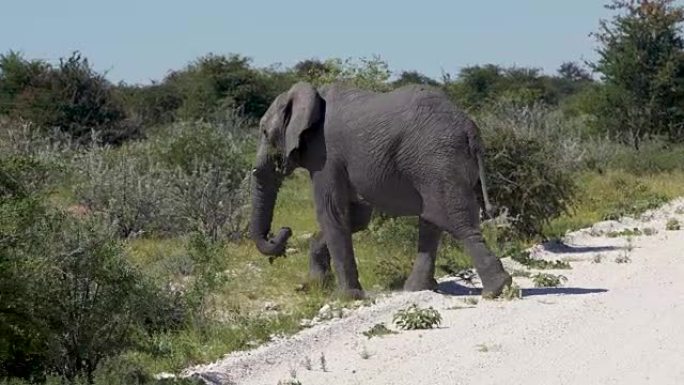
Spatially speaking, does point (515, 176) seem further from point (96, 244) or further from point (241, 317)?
point (96, 244)

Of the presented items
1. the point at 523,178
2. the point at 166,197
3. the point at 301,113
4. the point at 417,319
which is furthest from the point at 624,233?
the point at 417,319

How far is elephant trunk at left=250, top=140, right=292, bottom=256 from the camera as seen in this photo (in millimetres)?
12867

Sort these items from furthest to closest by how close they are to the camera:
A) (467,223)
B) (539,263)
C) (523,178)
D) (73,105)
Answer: (73,105) → (523,178) → (539,263) → (467,223)

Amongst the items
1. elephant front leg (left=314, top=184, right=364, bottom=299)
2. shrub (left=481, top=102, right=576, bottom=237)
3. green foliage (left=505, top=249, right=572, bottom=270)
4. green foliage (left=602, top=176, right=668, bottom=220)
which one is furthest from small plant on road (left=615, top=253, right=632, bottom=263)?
green foliage (left=602, top=176, right=668, bottom=220)

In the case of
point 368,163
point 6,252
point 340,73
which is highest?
point 340,73

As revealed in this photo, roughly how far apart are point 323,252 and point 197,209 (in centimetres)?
388

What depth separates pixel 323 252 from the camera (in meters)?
13.2

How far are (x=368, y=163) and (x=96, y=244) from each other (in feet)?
12.5

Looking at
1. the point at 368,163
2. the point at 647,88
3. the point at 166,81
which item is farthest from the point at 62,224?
the point at 166,81

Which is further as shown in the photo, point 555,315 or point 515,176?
point 515,176

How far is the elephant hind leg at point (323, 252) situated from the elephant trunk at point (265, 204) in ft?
1.20

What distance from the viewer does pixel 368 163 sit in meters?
11.9

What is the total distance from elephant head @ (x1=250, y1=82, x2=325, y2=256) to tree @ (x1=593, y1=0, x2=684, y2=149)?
22909mm

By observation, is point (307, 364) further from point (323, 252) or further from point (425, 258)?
point (323, 252)
